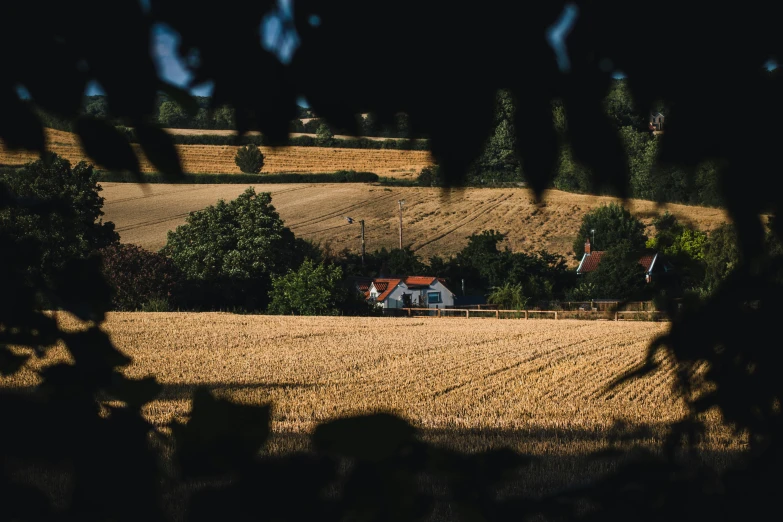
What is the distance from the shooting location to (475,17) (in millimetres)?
1294

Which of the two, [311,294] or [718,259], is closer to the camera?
[718,259]

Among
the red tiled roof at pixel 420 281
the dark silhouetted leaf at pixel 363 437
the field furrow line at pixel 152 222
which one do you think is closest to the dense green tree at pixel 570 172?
the dark silhouetted leaf at pixel 363 437

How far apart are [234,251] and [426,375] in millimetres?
28751

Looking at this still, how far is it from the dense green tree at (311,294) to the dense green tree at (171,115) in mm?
34905

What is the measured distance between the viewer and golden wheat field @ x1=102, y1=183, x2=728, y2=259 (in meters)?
54.8

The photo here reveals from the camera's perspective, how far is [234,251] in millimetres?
41969

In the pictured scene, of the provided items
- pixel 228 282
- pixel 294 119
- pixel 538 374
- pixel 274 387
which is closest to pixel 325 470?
pixel 294 119

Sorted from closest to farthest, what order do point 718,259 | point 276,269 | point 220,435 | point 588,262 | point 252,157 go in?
point 220,435 → point 252,157 → point 718,259 → point 276,269 → point 588,262

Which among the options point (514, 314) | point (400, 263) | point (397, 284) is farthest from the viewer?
point (400, 263)

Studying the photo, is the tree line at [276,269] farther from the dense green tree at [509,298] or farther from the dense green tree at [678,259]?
the dense green tree at [678,259]

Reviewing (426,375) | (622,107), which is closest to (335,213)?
(426,375)

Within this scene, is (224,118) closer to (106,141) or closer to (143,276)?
(106,141)

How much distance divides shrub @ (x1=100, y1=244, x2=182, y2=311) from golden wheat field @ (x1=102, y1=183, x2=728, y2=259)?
13.4 m

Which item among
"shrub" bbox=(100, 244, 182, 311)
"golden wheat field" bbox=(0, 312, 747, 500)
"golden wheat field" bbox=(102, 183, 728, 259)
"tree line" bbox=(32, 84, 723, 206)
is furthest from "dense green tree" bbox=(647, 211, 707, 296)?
"golden wheat field" bbox=(102, 183, 728, 259)
